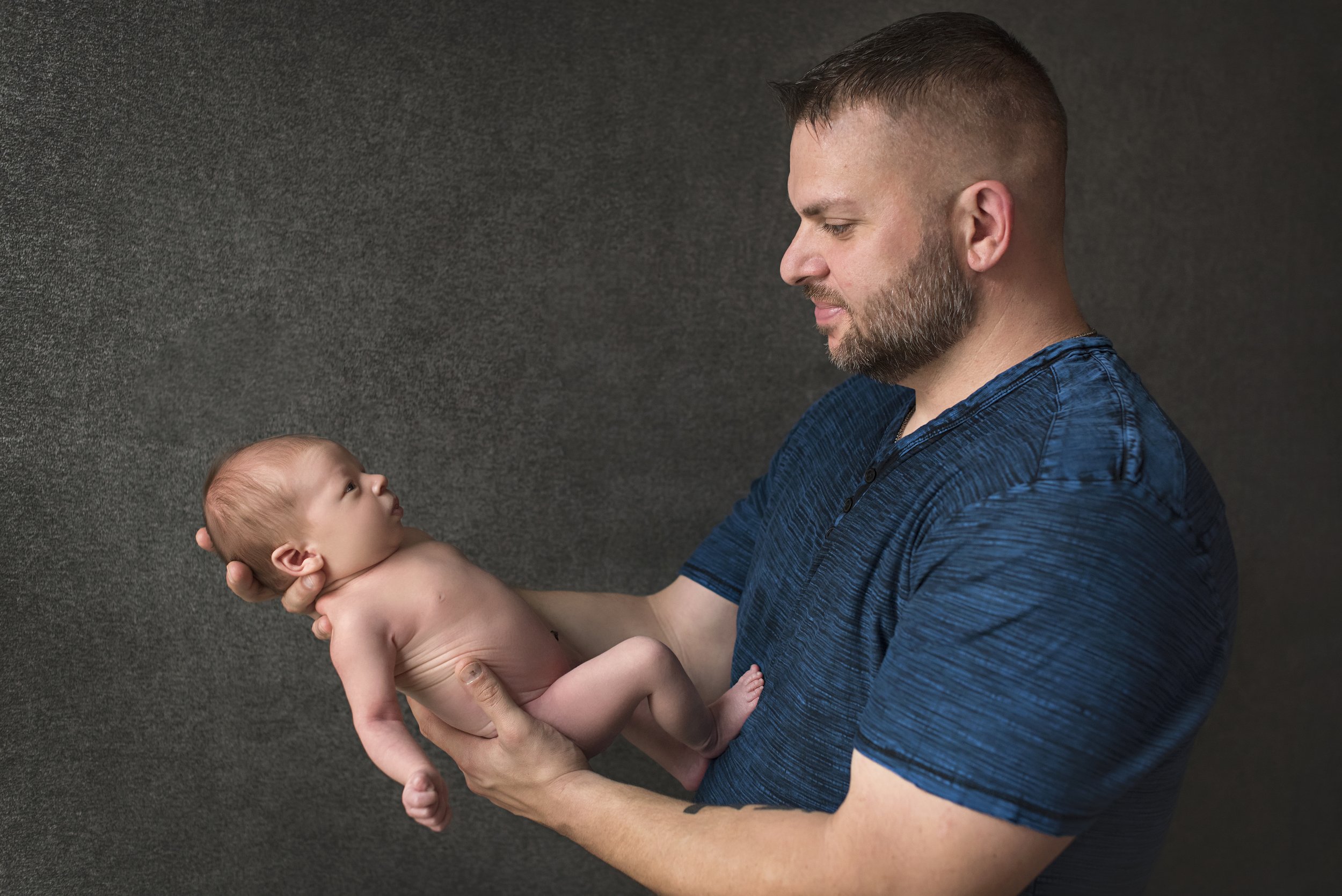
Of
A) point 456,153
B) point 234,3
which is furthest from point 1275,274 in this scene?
point 234,3

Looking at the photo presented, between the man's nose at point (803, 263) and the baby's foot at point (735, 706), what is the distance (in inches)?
22.1

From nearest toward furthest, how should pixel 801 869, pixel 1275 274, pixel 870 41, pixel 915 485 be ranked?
pixel 801 869, pixel 915 485, pixel 870 41, pixel 1275 274

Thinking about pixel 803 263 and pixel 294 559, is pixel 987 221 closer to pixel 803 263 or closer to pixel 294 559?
pixel 803 263

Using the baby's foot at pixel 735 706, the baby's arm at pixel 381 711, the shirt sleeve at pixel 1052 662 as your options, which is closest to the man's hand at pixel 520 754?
the baby's arm at pixel 381 711

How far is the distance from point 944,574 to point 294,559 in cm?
91

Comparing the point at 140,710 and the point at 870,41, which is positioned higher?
the point at 870,41

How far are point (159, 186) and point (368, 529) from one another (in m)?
1.08

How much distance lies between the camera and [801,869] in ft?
3.43

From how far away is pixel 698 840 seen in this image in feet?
3.82

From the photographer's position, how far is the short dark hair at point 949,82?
1238mm

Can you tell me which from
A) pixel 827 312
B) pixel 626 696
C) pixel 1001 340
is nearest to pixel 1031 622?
pixel 1001 340

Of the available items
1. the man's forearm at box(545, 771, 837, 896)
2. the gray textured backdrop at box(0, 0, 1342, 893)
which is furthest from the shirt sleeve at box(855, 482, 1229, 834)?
the gray textured backdrop at box(0, 0, 1342, 893)

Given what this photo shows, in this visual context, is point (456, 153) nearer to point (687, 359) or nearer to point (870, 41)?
point (687, 359)

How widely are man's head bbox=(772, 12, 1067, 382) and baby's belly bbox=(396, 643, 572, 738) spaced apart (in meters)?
0.65
